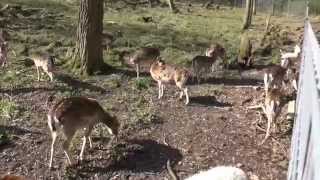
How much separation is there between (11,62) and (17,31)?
4.02 m

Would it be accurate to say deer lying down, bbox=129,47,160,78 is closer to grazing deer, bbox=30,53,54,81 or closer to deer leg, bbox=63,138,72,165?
grazing deer, bbox=30,53,54,81

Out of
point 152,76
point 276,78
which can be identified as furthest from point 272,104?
point 152,76

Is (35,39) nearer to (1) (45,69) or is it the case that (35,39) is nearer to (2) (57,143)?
(1) (45,69)

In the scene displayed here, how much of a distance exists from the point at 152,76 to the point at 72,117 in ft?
13.3

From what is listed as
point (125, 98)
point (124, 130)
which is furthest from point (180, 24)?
point (124, 130)

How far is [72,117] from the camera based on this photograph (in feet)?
27.3

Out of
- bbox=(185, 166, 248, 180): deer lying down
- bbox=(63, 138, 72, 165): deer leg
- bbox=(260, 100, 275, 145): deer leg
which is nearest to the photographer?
bbox=(185, 166, 248, 180): deer lying down

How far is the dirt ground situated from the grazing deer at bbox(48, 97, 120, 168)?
357mm

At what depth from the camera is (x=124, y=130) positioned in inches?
381

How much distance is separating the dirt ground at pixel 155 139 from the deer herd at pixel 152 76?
0.25m

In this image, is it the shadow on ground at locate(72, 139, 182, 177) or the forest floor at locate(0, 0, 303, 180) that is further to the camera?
the forest floor at locate(0, 0, 303, 180)

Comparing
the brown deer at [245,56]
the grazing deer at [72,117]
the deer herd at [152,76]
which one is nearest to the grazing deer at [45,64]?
the deer herd at [152,76]

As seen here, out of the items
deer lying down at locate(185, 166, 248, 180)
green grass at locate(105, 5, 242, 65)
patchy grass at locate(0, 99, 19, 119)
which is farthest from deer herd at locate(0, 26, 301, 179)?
deer lying down at locate(185, 166, 248, 180)

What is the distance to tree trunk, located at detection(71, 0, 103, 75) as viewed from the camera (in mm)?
13008
